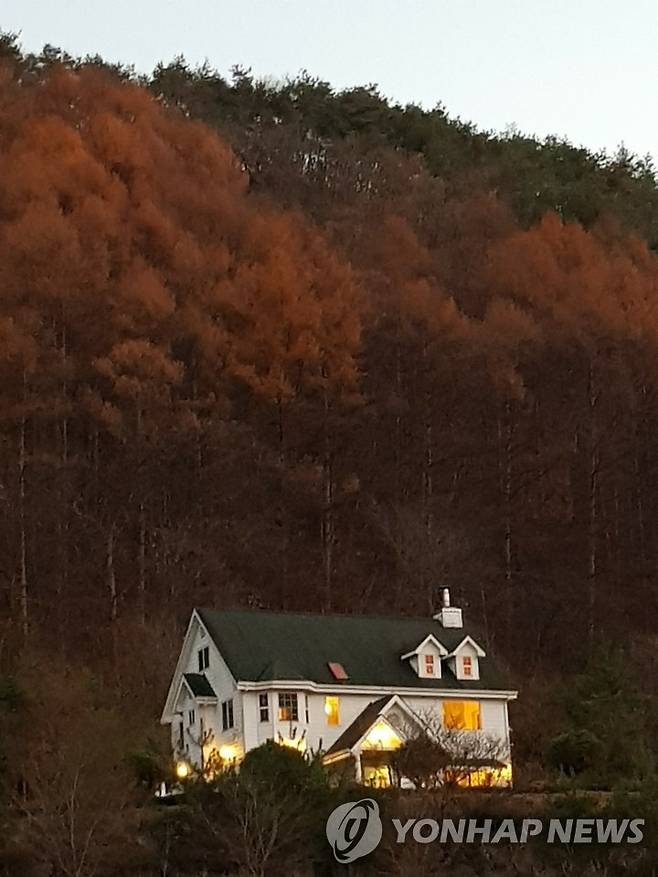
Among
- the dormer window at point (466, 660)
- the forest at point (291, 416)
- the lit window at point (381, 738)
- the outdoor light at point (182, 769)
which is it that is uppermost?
the forest at point (291, 416)

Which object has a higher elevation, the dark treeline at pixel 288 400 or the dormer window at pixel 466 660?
the dark treeline at pixel 288 400

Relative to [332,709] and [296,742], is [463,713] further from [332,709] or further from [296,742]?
[296,742]

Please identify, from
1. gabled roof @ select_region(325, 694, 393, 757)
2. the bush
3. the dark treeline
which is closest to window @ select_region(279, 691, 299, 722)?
gabled roof @ select_region(325, 694, 393, 757)

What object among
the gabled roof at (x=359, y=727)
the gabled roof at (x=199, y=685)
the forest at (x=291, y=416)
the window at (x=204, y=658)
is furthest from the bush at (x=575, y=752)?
the window at (x=204, y=658)

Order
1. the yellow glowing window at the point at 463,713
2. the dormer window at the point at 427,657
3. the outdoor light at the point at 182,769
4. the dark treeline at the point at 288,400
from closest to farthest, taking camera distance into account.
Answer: the outdoor light at the point at 182,769 < the yellow glowing window at the point at 463,713 < the dormer window at the point at 427,657 < the dark treeline at the point at 288,400

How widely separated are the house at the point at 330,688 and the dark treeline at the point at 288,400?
325 cm

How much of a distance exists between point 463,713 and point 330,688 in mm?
3020

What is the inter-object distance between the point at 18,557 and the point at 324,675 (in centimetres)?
1054

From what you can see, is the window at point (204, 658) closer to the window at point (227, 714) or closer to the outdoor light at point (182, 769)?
the window at point (227, 714)

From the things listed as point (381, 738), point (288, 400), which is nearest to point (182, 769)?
point (381, 738)

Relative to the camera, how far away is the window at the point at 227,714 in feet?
99.9

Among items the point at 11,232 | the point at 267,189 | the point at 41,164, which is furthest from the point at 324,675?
the point at 267,189

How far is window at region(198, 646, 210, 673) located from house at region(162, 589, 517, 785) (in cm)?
2

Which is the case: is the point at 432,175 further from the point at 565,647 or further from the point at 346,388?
the point at 565,647
